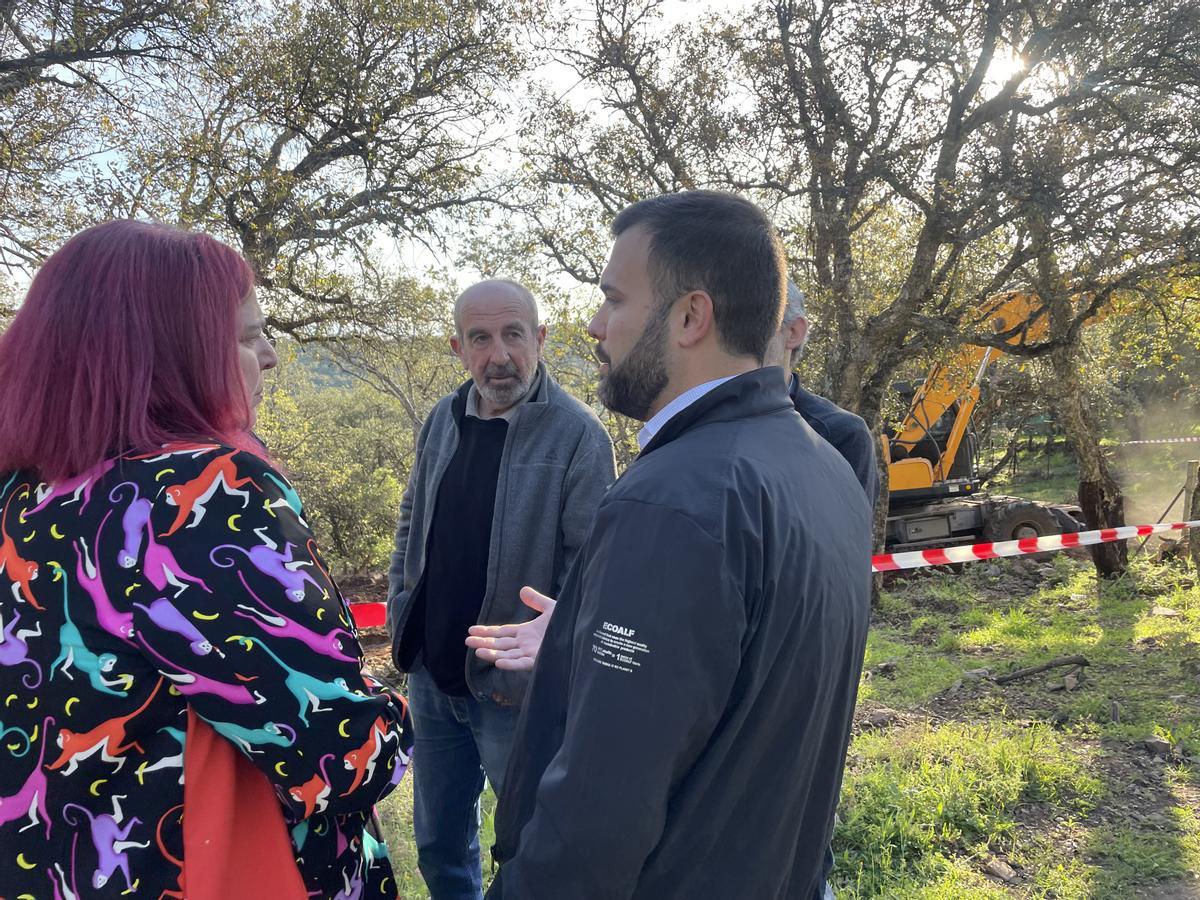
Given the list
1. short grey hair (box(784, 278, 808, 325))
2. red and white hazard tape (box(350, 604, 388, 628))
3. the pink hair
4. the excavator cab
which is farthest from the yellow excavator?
the pink hair

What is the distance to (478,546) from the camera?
2729mm

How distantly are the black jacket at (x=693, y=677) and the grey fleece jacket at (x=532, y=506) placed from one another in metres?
1.25

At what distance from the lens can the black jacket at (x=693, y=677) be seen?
1116mm

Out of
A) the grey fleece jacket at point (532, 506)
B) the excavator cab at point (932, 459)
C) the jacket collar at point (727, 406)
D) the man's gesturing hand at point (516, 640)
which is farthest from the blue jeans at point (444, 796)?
the excavator cab at point (932, 459)

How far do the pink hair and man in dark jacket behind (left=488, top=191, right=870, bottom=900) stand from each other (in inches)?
28.0

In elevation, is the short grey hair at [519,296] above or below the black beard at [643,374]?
above

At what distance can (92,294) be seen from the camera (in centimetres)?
137

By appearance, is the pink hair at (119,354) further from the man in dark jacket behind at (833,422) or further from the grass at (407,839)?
the grass at (407,839)

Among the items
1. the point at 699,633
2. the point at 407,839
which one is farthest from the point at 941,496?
the point at 699,633

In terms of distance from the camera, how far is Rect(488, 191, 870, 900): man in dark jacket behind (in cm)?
112

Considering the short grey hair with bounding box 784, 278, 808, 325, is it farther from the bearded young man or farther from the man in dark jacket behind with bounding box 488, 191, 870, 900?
the man in dark jacket behind with bounding box 488, 191, 870, 900

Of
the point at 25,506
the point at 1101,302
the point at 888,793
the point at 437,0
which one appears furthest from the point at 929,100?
the point at 25,506

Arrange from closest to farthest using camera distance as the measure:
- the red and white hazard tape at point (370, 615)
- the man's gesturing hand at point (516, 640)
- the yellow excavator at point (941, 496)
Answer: the man's gesturing hand at point (516, 640), the red and white hazard tape at point (370, 615), the yellow excavator at point (941, 496)

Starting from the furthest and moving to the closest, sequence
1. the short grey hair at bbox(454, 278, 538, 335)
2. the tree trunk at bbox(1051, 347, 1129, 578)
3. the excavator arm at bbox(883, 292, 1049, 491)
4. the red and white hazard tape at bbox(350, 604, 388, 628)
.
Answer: the excavator arm at bbox(883, 292, 1049, 491)
the tree trunk at bbox(1051, 347, 1129, 578)
the red and white hazard tape at bbox(350, 604, 388, 628)
the short grey hair at bbox(454, 278, 538, 335)
